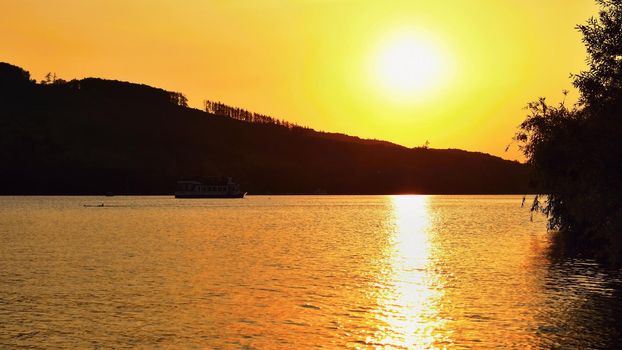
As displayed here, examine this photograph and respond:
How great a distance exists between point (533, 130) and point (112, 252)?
155ft

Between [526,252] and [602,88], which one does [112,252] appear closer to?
[526,252]

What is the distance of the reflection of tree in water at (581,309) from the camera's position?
32125mm

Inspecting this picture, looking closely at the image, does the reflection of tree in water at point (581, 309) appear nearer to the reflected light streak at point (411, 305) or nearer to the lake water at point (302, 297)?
the lake water at point (302, 297)

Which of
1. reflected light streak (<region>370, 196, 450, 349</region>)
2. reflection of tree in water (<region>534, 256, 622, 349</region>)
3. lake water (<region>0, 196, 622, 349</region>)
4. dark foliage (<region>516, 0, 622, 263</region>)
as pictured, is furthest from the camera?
dark foliage (<region>516, 0, 622, 263</region>)

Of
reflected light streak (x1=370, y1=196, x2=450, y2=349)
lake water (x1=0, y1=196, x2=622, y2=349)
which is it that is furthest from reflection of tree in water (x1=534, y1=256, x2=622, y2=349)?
reflected light streak (x1=370, y1=196, x2=450, y2=349)

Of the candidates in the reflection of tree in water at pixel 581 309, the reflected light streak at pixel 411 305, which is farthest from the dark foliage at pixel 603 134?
the reflected light streak at pixel 411 305

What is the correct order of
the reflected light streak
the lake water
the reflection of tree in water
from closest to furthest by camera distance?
the reflection of tree in water
the reflected light streak
the lake water

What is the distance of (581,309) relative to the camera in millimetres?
39375

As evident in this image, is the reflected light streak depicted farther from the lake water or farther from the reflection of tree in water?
the reflection of tree in water

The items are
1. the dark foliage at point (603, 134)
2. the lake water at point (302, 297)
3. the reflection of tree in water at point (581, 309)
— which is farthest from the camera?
the dark foliage at point (603, 134)

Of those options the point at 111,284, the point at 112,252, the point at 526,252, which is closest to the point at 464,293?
the point at 111,284

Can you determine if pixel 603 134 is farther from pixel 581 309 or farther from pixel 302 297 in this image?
pixel 302 297

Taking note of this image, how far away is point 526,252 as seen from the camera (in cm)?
7550

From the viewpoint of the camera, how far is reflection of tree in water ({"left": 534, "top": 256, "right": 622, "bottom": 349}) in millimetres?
32125
